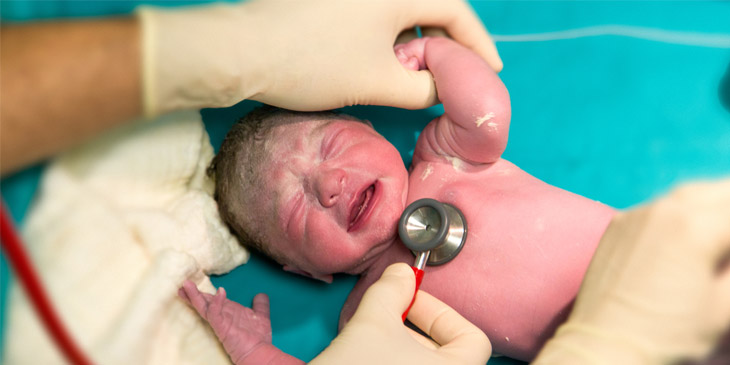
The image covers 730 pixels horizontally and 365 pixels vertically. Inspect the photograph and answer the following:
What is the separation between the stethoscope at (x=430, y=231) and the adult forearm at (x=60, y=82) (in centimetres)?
64

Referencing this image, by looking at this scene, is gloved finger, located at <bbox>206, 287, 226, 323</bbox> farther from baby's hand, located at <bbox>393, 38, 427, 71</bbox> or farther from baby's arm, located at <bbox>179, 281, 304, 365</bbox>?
baby's hand, located at <bbox>393, 38, 427, 71</bbox>

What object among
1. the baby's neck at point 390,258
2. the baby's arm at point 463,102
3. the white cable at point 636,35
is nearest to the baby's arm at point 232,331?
the baby's neck at point 390,258

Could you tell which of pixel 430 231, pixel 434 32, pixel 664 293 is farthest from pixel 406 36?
pixel 664 293

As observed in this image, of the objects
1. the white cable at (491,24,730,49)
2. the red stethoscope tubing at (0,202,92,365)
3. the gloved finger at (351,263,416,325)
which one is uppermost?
the red stethoscope tubing at (0,202,92,365)

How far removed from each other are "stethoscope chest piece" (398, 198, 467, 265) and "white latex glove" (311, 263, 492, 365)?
8cm

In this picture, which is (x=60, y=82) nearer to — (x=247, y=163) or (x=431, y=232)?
(x=247, y=163)

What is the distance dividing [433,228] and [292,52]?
49 centimetres

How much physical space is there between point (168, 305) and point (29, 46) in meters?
0.62

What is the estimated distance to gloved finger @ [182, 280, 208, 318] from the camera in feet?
3.92

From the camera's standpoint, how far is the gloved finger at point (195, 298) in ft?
3.92

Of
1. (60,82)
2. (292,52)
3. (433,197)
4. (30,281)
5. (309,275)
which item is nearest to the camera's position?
(30,281)

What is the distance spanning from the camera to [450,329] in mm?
1112

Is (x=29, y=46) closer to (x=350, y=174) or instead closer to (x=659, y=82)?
(x=350, y=174)

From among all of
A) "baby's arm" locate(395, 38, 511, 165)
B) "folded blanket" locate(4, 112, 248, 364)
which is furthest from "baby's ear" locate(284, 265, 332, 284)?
"baby's arm" locate(395, 38, 511, 165)
